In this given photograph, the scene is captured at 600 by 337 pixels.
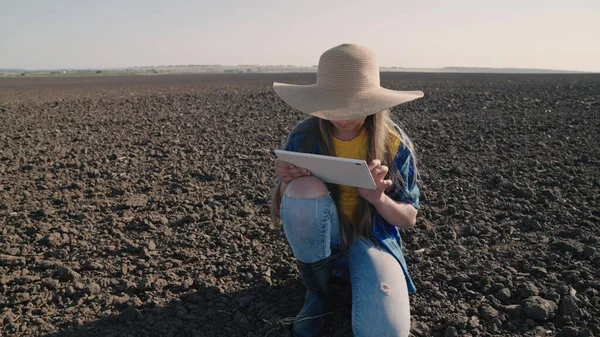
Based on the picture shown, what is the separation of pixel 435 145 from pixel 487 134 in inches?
42.1

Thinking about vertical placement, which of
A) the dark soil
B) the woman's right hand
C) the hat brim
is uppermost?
A: the hat brim

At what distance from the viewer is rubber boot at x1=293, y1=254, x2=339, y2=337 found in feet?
8.00

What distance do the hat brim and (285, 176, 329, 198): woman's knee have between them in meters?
0.32

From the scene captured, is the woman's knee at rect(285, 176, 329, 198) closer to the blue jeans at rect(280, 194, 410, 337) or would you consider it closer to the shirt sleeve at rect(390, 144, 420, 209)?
the blue jeans at rect(280, 194, 410, 337)

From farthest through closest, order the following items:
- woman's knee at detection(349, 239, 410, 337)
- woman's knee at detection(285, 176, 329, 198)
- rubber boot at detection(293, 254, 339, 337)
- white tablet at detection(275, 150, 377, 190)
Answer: rubber boot at detection(293, 254, 339, 337), woman's knee at detection(285, 176, 329, 198), woman's knee at detection(349, 239, 410, 337), white tablet at detection(275, 150, 377, 190)

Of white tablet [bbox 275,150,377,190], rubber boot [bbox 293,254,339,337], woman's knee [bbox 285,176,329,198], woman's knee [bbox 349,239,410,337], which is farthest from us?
rubber boot [bbox 293,254,339,337]

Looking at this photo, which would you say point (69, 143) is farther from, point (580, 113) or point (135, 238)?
point (580, 113)

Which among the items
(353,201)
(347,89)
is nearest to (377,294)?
(353,201)

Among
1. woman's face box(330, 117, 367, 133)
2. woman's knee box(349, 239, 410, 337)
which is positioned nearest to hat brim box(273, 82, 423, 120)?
woman's face box(330, 117, 367, 133)

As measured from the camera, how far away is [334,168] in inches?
84.4

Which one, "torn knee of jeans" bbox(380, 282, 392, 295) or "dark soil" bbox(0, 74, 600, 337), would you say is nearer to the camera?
"torn knee of jeans" bbox(380, 282, 392, 295)

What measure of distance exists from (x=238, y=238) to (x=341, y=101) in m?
1.73

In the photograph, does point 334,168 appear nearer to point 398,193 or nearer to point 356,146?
point 356,146

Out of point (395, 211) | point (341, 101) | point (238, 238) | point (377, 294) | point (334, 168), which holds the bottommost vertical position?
point (238, 238)
